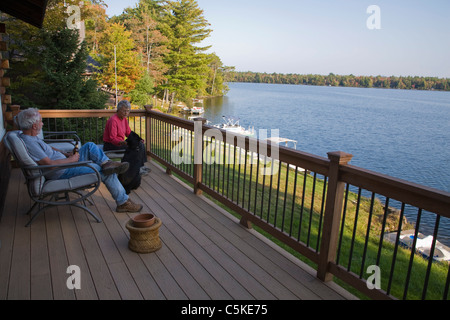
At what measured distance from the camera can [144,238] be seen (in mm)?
2949

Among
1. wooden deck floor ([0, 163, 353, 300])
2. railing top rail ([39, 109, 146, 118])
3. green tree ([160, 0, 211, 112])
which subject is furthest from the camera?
green tree ([160, 0, 211, 112])

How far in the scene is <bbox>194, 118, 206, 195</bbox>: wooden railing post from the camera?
4.35 metres

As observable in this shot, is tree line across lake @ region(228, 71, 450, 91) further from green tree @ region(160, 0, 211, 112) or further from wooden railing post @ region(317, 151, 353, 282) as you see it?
wooden railing post @ region(317, 151, 353, 282)

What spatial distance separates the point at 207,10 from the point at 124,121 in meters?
36.2

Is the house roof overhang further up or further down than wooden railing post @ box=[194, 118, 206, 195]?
further up

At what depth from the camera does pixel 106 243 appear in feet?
10.3

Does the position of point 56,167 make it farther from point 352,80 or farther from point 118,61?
point 352,80

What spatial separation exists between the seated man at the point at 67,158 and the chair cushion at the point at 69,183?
0.43 ft

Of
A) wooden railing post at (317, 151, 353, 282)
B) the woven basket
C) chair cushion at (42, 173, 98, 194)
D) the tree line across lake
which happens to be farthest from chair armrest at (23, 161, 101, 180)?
the tree line across lake

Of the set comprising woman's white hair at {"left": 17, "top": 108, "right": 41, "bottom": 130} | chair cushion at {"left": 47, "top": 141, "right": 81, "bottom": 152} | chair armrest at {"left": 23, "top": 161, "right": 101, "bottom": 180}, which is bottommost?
chair cushion at {"left": 47, "top": 141, "right": 81, "bottom": 152}

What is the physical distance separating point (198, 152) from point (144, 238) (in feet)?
5.72

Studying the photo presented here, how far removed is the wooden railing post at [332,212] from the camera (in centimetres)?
245

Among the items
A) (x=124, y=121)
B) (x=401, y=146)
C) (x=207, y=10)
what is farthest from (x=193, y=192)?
(x=207, y=10)

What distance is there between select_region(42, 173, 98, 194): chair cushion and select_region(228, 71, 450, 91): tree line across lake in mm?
Answer: 58458
